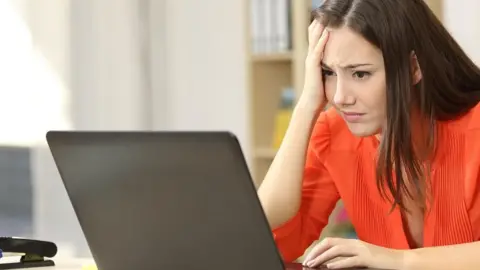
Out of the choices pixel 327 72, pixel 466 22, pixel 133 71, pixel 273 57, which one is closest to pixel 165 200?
pixel 327 72

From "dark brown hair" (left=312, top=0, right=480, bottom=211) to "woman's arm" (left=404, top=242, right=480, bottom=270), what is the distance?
0.22m

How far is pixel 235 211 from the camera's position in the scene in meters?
1.09

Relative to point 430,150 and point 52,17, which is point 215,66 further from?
point 430,150

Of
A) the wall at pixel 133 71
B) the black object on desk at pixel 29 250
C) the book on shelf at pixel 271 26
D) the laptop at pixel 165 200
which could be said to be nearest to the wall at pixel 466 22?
the book on shelf at pixel 271 26

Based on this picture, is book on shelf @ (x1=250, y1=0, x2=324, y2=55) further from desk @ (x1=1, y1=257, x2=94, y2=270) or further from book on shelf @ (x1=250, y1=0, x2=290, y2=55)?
desk @ (x1=1, y1=257, x2=94, y2=270)

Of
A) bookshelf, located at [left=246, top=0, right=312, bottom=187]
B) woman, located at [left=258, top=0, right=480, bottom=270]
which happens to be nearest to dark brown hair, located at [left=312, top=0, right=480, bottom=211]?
woman, located at [left=258, top=0, right=480, bottom=270]

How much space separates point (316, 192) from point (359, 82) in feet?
1.18

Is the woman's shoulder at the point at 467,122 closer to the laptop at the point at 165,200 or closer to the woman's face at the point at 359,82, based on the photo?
the woman's face at the point at 359,82

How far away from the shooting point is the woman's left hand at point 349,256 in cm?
Answer: 134

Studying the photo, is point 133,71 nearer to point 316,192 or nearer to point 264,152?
point 264,152

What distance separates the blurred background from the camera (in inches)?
131

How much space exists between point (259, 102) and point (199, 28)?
0.67m

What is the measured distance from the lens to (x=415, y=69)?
5.15 ft

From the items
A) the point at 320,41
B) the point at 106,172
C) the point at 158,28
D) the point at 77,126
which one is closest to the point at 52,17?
the point at 77,126
